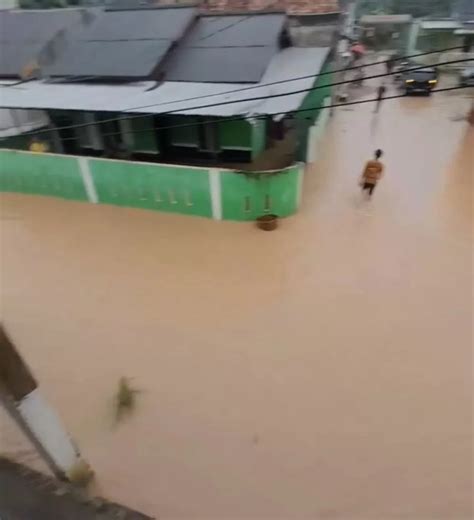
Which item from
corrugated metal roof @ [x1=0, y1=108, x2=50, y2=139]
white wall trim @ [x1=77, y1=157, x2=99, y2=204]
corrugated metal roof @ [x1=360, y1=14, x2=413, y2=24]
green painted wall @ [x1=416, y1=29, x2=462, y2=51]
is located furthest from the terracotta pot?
corrugated metal roof @ [x1=360, y1=14, x2=413, y2=24]

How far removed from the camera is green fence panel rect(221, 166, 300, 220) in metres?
5.49

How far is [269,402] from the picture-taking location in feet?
12.9

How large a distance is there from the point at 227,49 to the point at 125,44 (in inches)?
68.5

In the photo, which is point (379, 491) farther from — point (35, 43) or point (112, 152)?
point (35, 43)

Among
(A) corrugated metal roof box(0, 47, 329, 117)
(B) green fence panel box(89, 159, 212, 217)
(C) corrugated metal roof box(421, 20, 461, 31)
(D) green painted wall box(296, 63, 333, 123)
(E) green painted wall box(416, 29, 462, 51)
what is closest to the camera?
(A) corrugated metal roof box(0, 47, 329, 117)

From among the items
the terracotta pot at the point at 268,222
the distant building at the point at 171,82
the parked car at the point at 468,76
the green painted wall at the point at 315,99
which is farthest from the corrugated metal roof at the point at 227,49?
the parked car at the point at 468,76

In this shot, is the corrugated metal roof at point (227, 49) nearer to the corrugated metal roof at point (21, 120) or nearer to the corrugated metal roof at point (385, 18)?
the corrugated metal roof at point (21, 120)

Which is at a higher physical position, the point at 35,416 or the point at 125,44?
the point at 125,44

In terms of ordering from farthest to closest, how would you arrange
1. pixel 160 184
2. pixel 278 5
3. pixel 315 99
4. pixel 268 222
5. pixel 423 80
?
pixel 423 80
pixel 278 5
pixel 315 99
pixel 160 184
pixel 268 222

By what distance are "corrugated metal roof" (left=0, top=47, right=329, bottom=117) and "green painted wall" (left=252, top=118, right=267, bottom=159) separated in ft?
1.83

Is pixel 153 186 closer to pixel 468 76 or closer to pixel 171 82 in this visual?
pixel 171 82

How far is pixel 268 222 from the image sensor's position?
579 cm

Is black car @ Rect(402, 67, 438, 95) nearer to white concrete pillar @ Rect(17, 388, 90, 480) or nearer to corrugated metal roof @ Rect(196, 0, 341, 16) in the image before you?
corrugated metal roof @ Rect(196, 0, 341, 16)

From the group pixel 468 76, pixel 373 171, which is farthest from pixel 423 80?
pixel 373 171
